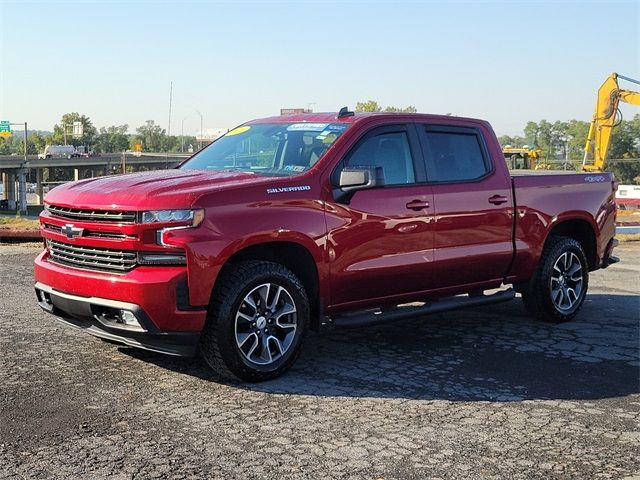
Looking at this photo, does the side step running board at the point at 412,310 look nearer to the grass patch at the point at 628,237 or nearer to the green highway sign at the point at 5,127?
the grass patch at the point at 628,237

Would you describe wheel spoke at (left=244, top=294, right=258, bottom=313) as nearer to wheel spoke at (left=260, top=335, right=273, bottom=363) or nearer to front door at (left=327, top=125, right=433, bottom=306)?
wheel spoke at (left=260, top=335, right=273, bottom=363)

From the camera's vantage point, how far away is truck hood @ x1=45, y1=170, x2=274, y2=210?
201 inches

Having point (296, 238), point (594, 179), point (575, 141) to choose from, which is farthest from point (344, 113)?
point (575, 141)

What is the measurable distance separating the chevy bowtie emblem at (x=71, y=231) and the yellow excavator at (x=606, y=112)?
2983 centimetres

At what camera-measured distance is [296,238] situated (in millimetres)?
5566

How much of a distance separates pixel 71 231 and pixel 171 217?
0.89 meters

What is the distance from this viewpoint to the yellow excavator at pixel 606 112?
1313 inches

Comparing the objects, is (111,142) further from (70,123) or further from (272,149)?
(272,149)

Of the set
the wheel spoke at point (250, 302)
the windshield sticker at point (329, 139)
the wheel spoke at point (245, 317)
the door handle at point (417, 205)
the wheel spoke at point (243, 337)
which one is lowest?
the wheel spoke at point (243, 337)

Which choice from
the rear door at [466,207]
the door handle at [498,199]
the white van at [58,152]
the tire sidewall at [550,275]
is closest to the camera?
the rear door at [466,207]

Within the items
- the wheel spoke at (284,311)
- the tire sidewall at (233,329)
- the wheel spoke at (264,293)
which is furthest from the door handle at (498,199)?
the wheel spoke at (264,293)

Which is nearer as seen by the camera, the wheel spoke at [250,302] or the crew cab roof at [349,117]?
the wheel spoke at [250,302]

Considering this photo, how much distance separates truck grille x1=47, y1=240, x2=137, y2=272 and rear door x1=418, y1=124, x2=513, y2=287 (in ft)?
8.49

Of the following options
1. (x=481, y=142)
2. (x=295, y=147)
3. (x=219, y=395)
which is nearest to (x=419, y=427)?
A: (x=219, y=395)
